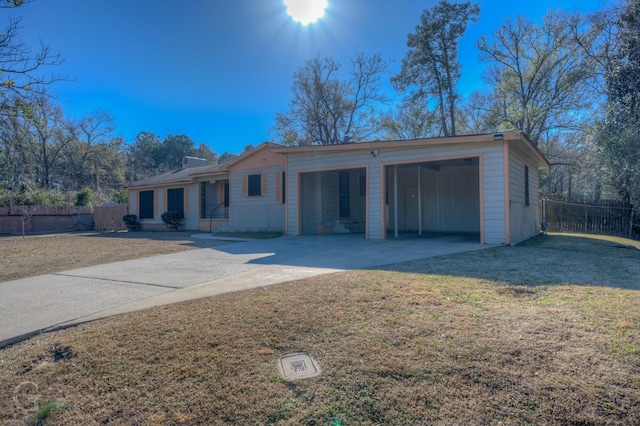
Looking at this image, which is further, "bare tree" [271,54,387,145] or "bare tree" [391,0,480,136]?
"bare tree" [271,54,387,145]

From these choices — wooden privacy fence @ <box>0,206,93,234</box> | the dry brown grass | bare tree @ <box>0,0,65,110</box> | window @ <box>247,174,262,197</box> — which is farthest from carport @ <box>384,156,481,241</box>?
wooden privacy fence @ <box>0,206,93,234</box>

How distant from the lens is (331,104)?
1048 inches

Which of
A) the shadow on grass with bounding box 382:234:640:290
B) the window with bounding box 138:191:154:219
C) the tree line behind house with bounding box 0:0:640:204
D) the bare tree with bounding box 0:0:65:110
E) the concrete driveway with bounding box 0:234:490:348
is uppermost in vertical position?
the tree line behind house with bounding box 0:0:640:204

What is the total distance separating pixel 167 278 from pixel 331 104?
22633mm

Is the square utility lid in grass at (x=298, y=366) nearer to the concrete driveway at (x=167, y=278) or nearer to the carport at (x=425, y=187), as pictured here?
the concrete driveway at (x=167, y=278)

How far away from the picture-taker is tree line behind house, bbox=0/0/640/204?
13051 mm

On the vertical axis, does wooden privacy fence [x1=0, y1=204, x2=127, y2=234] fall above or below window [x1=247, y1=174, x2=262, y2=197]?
below

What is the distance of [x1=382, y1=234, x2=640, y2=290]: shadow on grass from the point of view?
5332 mm

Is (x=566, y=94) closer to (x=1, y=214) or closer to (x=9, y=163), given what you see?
(x=1, y=214)

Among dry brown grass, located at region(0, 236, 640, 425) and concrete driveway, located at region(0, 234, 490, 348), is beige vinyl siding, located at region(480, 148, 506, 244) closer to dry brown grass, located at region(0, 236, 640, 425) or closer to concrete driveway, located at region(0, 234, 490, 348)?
concrete driveway, located at region(0, 234, 490, 348)

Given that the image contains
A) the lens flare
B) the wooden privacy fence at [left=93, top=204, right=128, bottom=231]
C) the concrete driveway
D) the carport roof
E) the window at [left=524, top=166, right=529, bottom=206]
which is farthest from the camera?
the wooden privacy fence at [left=93, top=204, right=128, bottom=231]

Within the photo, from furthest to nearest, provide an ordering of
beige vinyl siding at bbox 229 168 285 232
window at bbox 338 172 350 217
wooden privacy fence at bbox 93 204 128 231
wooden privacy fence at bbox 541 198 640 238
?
wooden privacy fence at bbox 93 204 128 231 < window at bbox 338 172 350 217 < beige vinyl siding at bbox 229 168 285 232 < wooden privacy fence at bbox 541 198 640 238

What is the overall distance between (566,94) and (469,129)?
5.82m

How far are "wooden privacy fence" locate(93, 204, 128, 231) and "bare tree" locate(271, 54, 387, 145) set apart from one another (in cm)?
1218
